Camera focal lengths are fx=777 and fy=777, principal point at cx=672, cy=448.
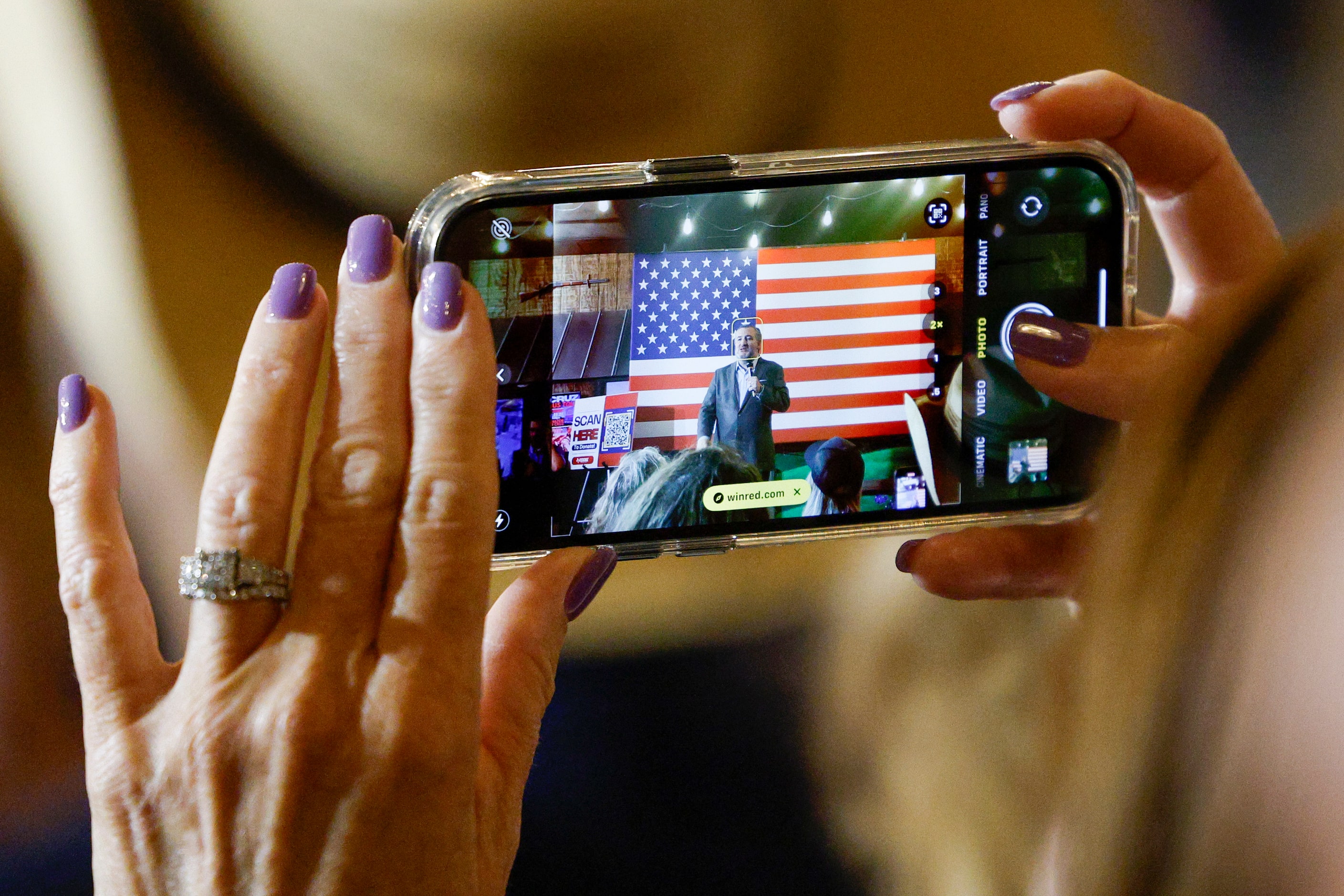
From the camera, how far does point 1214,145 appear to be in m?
0.49

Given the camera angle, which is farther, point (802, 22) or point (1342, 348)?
point (802, 22)

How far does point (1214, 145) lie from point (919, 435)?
0.27m

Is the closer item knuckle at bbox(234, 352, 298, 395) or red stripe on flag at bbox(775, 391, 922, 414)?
knuckle at bbox(234, 352, 298, 395)

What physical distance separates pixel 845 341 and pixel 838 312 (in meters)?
0.02

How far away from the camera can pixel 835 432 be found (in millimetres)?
465

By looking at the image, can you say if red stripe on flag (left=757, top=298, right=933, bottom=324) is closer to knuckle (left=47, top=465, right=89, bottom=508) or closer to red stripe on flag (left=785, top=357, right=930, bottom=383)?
red stripe on flag (left=785, top=357, right=930, bottom=383)

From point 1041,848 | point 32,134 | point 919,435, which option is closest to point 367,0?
point 32,134

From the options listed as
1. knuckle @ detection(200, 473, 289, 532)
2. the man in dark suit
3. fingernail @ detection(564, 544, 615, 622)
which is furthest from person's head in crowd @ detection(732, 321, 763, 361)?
knuckle @ detection(200, 473, 289, 532)

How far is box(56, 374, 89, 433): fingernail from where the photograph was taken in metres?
0.37

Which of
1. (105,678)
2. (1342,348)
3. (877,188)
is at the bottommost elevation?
(105,678)

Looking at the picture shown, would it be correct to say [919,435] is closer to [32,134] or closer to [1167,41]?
[1167,41]

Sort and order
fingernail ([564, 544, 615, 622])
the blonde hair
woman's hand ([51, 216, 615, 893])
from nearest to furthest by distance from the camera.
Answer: the blonde hair < woman's hand ([51, 216, 615, 893]) < fingernail ([564, 544, 615, 622])

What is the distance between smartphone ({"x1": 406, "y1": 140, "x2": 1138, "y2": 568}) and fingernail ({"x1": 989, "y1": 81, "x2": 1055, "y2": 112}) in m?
0.04

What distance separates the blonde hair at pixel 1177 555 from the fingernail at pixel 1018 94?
0.26 meters
